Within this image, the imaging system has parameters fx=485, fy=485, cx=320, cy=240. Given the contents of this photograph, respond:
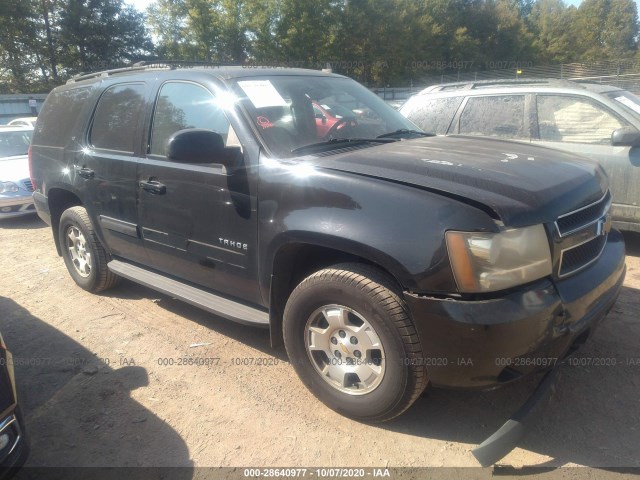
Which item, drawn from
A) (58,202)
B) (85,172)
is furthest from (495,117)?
(58,202)

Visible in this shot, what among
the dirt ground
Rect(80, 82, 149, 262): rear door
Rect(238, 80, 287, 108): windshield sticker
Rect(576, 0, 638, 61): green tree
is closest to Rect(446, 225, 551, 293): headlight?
the dirt ground

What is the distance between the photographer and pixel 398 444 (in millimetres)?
2510

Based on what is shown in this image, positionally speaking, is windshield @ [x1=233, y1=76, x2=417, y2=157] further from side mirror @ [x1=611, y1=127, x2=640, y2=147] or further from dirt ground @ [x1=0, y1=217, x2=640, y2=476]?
side mirror @ [x1=611, y1=127, x2=640, y2=147]

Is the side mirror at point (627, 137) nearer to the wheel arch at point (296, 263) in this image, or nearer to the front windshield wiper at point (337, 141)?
the front windshield wiper at point (337, 141)

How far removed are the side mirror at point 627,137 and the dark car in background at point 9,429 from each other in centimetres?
528

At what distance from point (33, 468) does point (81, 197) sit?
2394 millimetres

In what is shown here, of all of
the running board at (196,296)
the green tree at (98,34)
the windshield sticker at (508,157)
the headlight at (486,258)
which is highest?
the green tree at (98,34)

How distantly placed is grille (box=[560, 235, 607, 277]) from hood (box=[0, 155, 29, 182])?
27.0 feet

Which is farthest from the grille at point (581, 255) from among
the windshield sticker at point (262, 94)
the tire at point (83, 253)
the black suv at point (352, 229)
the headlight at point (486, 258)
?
the tire at point (83, 253)

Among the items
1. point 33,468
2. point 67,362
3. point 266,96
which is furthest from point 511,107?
point 33,468

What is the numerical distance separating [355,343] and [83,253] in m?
3.21

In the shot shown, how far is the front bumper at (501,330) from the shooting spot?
2.10 metres

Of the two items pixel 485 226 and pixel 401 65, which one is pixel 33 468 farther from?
pixel 401 65

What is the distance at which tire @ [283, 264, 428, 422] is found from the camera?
7.58ft
